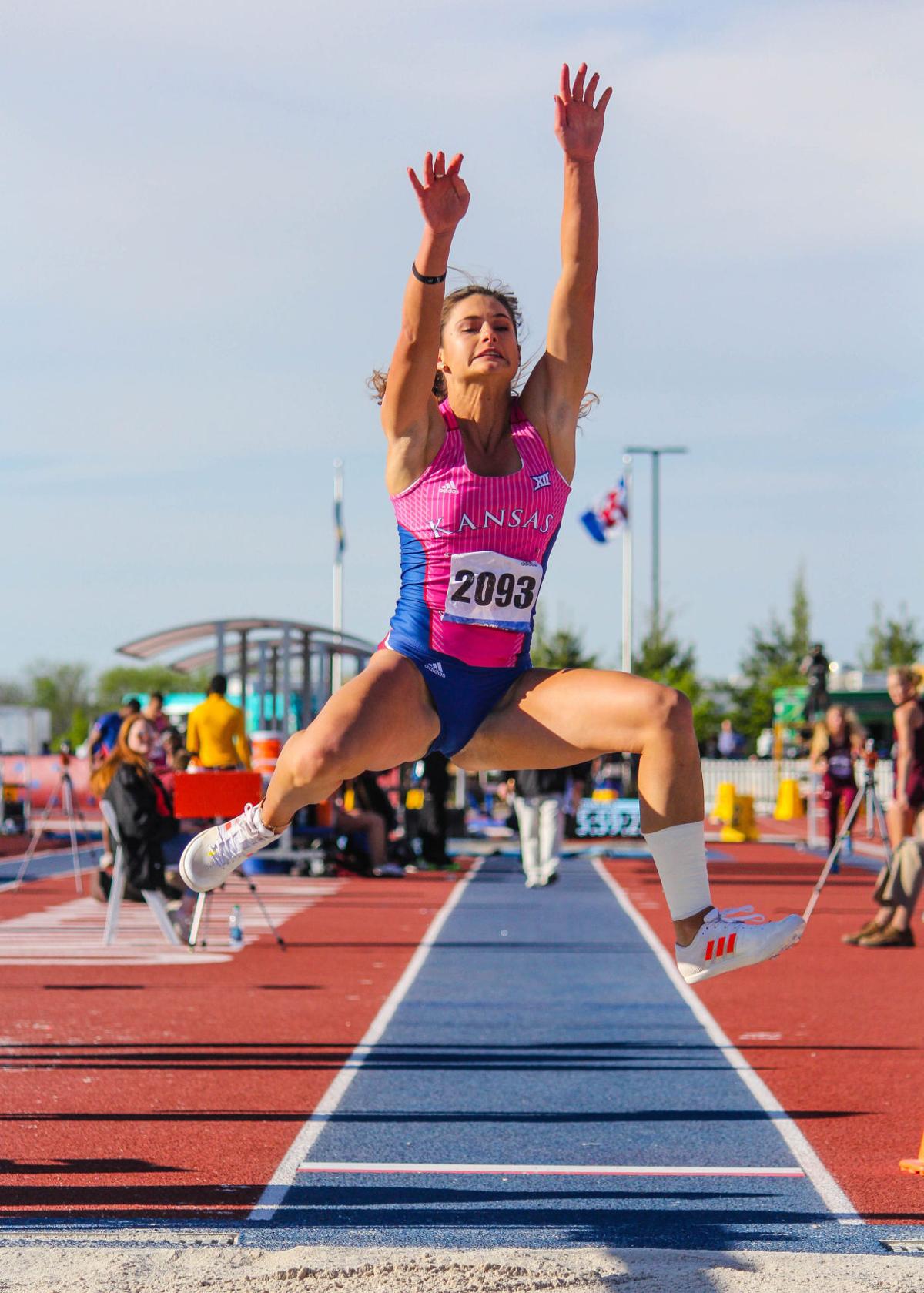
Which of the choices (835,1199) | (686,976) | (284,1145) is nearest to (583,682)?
(686,976)

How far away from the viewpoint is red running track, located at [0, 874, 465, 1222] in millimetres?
5289

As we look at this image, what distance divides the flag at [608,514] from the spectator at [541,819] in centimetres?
1896

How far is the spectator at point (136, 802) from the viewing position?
10898 millimetres

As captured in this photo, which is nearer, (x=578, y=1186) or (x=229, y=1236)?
(x=229, y=1236)

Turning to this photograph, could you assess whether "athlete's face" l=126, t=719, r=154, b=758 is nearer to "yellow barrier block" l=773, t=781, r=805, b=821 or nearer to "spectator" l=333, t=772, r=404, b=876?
"spectator" l=333, t=772, r=404, b=876

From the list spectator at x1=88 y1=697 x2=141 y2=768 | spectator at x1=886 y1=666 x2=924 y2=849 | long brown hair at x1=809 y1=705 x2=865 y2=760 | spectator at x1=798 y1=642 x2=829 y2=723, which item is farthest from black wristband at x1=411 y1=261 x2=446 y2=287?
spectator at x1=798 y1=642 x2=829 y2=723

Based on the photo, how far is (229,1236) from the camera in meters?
4.50

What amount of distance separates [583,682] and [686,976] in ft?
2.55

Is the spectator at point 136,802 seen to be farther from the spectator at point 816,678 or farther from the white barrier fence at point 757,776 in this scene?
the white barrier fence at point 757,776

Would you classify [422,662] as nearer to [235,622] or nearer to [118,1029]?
[118,1029]

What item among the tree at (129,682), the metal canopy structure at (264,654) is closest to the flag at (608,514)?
the metal canopy structure at (264,654)

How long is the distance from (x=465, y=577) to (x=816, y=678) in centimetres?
2307

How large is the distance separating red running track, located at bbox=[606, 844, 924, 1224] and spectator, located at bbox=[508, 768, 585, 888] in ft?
4.96

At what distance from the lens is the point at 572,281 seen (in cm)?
441
